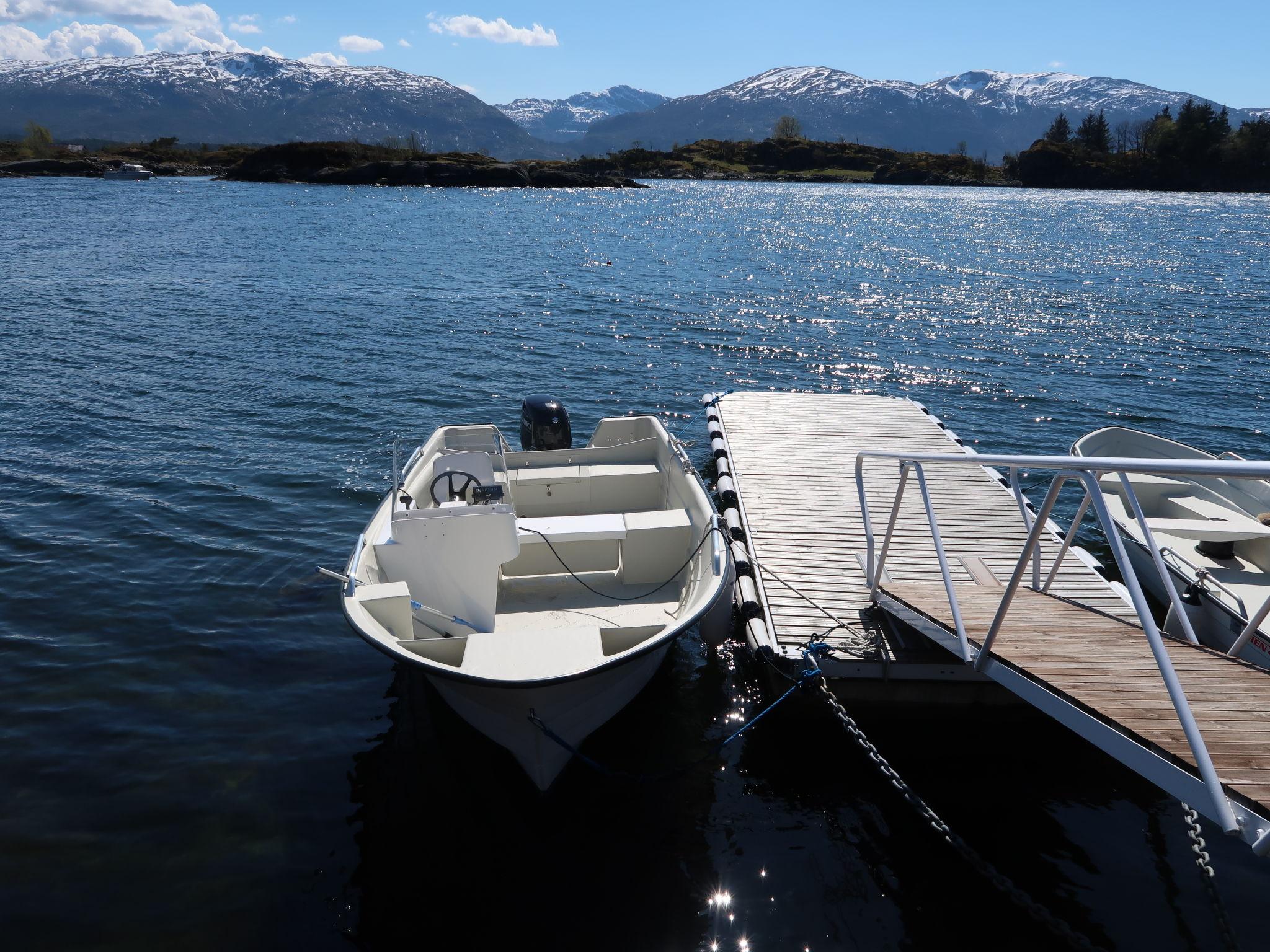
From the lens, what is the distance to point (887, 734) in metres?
8.25

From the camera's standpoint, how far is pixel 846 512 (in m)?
11.7

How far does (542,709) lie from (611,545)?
3662 millimetres

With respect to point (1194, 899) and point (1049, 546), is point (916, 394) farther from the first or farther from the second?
point (1194, 899)

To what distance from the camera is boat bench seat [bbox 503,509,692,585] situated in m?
9.86

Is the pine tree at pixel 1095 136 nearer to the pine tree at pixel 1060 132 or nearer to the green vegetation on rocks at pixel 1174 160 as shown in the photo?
the green vegetation on rocks at pixel 1174 160

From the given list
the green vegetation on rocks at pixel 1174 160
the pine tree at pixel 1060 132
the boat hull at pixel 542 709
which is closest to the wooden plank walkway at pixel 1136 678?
the boat hull at pixel 542 709

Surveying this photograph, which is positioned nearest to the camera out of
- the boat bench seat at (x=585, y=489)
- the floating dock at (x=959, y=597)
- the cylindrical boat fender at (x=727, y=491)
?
the floating dock at (x=959, y=597)

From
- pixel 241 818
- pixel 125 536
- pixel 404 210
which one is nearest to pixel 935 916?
pixel 241 818

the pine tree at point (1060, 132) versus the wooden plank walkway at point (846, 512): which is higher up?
the pine tree at point (1060, 132)

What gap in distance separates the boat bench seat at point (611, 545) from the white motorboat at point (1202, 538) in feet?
16.7

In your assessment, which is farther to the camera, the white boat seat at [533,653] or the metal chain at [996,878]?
the white boat seat at [533,653]

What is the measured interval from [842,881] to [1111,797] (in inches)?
118

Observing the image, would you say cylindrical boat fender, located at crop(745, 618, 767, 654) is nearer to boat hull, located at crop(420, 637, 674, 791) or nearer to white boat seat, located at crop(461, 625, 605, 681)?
boat hull, located at crop(420, 637, 674, 791)

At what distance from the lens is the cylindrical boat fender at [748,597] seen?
29.8 feet
